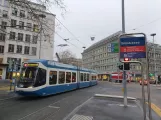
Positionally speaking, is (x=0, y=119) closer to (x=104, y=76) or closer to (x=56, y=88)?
(x=56, y=88)

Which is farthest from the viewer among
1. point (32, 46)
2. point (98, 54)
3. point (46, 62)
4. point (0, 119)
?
point (98, 54)

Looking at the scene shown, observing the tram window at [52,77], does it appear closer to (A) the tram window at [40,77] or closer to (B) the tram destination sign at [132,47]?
(A) the tram window at [40,77]

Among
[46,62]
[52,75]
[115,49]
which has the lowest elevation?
[52,75]

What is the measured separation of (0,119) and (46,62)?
7239 mm

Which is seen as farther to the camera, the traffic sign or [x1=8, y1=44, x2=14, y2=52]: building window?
[x1=8, y1=44, x2=14, y2=52]: building window

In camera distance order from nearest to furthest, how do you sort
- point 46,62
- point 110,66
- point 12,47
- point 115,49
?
point 115,49, point 46,62, point 12,47, point 110,66

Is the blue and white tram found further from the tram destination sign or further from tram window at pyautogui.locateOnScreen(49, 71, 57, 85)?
the tram destination sign

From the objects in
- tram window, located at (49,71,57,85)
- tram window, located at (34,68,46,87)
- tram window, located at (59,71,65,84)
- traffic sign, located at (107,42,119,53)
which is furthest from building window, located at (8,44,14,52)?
traffic sign, located at (107,42,119,53)

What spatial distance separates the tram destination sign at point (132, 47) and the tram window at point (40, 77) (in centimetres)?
659

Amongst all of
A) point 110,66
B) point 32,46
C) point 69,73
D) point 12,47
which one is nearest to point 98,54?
point 110,66

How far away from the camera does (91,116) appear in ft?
24.6

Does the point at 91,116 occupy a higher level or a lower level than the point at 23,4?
lower

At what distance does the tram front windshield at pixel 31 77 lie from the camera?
11938 mm

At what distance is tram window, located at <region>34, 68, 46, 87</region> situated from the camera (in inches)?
482
